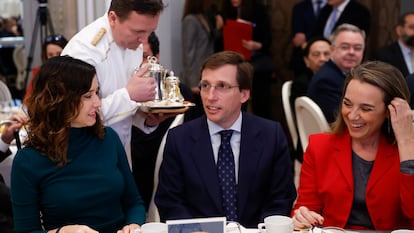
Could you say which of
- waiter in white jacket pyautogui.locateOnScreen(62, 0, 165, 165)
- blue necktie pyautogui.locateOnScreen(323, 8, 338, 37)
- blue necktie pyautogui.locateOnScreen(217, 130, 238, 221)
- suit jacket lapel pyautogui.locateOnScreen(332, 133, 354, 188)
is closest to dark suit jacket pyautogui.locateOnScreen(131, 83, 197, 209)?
waiter in white jacket pyautogui.locateOnScreen(62, 0, 165, 165)

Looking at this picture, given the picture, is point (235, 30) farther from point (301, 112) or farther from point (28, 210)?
point (28, 210)

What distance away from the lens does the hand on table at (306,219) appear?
87.3 inches

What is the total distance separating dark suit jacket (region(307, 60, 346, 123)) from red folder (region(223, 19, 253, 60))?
1630mm

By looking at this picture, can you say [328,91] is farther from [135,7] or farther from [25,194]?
[25,194]

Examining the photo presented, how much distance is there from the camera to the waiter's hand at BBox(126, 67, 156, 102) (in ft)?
9.03

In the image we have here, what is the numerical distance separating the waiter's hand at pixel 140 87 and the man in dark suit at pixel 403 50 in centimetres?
313

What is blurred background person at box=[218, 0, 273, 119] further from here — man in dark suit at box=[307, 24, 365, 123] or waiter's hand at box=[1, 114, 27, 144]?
waiter's hand at box=[1, 114, 27, 144]

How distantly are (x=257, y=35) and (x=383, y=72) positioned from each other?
3753mm

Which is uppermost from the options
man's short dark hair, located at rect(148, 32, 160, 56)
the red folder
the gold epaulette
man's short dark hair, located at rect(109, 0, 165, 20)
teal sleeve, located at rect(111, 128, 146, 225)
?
man's short dark hair, located at rect(109, 0, 165, 20)

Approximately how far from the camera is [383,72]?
8.04 ft

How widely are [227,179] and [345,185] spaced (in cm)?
48

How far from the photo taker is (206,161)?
102 inches

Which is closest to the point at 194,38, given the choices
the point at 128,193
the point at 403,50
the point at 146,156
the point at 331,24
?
the point at 331,24

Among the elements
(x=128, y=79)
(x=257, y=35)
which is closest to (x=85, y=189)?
(x=128, y=79)
